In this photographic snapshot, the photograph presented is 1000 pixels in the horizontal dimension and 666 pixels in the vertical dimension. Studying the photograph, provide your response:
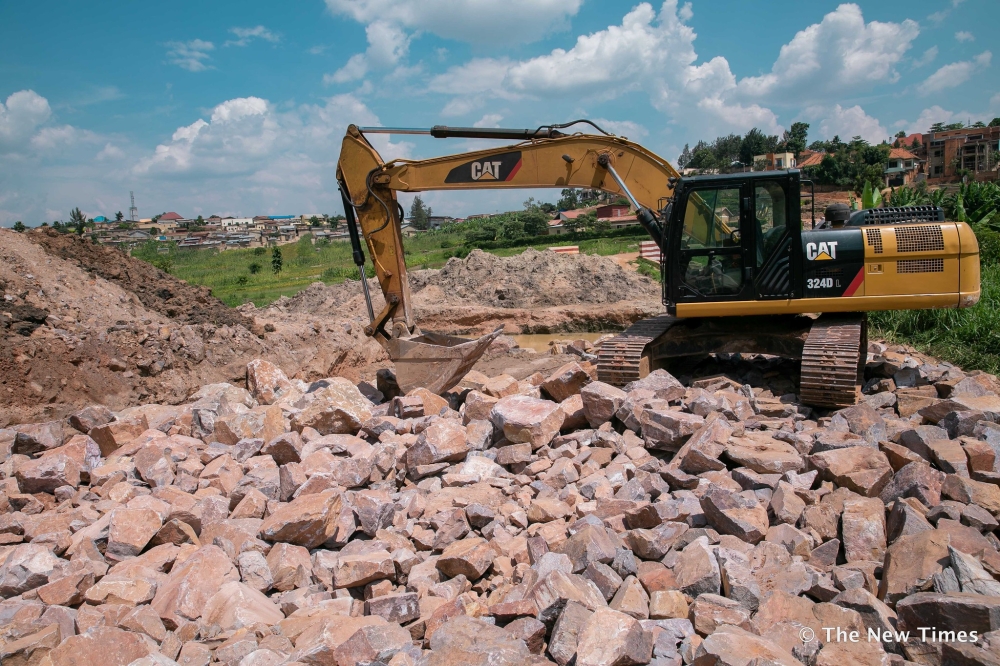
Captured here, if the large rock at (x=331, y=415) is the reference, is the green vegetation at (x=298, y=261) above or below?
above

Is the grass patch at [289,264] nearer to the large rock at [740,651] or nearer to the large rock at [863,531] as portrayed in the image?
the large rock at [863,531]

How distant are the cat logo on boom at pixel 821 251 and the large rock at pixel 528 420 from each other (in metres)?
2.82

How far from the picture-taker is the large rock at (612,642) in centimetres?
276

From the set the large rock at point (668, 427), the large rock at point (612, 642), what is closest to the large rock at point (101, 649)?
the large rock at point (612, 642)

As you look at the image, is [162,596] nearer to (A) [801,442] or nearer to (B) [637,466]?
(B) [637,466]

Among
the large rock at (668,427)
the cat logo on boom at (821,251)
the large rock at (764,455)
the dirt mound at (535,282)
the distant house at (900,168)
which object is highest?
the distant house at (900,168)

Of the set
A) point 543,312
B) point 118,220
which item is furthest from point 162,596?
point 118,220

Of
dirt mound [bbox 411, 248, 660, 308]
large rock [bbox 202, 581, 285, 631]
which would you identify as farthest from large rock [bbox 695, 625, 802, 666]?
dirt mound [bbox 411, 248, 660, 308]

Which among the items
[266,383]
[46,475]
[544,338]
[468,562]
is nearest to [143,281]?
[266,383]

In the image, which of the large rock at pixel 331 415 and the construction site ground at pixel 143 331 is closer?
the large rock at pixel 331 415

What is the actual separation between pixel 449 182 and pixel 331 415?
298 centimetres

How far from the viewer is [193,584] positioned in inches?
139

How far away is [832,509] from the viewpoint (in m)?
3.80

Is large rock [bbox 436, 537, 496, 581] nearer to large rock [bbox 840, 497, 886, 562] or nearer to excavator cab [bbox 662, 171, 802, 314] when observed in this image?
large rock [bbox 840, 497, 886, 562]
